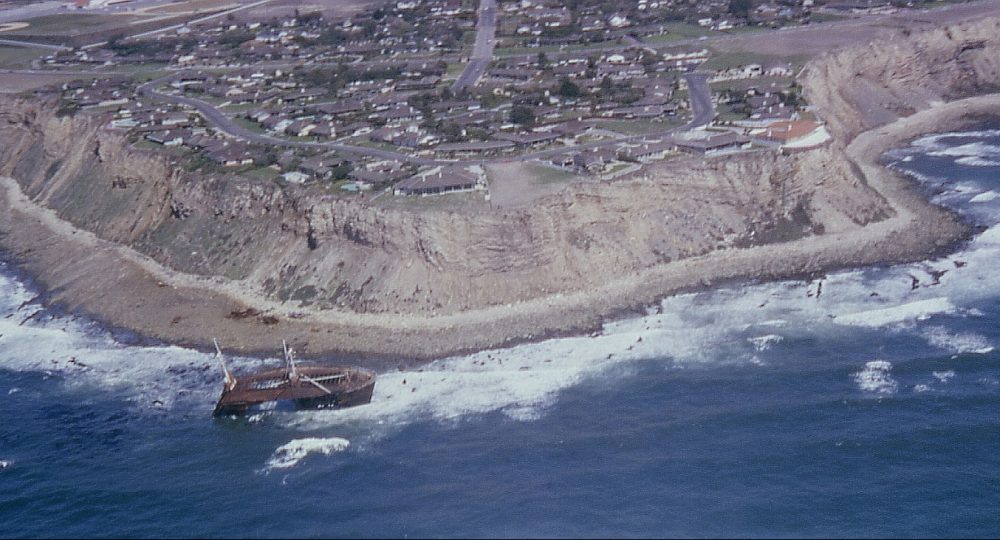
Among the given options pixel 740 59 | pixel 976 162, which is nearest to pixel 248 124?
pixel 740 59

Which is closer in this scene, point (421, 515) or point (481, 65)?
point (421, 515)

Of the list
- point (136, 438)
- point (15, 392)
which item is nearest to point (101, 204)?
point (15, 392)

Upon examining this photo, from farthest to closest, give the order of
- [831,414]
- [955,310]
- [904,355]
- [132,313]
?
[132,313] < [955,310] < [904,355] < [831,414]

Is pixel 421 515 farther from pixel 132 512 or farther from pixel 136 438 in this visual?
pixel 136 438

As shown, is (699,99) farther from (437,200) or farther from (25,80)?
(25,80)

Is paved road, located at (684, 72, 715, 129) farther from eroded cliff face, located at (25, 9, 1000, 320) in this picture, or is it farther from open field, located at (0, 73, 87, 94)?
open field, located at (0, 73, 87, 94)

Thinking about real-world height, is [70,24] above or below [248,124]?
above
